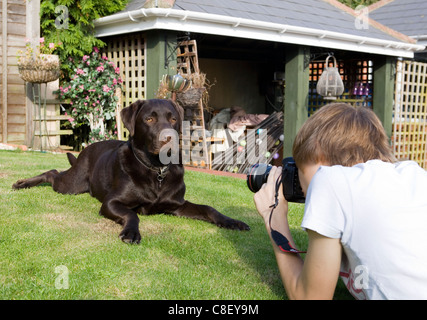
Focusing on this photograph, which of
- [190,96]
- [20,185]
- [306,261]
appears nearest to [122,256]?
[306,261]

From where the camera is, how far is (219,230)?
3.47 meters

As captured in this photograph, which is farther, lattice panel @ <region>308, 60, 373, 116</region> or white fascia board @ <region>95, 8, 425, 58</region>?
lattice panel @ <region>308, 60, 373, 116</region>

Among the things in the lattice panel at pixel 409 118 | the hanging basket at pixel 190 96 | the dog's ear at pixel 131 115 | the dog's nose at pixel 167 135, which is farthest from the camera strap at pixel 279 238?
the lattice panel at pixel 409 118

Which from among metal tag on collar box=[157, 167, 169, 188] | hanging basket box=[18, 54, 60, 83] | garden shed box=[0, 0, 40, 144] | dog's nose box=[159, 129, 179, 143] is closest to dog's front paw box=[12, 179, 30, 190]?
metal tag on collar box=[157, 167, 169, 188]

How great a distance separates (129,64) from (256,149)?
2962 millimetres

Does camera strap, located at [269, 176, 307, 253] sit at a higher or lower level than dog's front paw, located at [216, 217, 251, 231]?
higher

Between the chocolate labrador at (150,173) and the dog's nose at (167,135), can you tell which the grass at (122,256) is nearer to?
the chocolate labrador at (150,173)

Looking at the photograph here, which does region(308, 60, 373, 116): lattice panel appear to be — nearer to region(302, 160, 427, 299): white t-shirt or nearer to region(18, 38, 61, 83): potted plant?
region(18, 38, 61, 83): potted plant

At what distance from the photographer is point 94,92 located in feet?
27.7

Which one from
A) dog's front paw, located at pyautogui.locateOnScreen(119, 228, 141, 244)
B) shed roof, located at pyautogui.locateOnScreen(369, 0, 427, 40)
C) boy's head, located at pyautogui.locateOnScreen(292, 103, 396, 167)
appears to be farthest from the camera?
shed roof, located at pyautogui.locateOnScreen(369, 0, 427, 40)

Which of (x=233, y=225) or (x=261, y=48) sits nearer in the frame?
(x=233, y=225)

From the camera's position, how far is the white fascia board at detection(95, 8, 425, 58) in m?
7.44

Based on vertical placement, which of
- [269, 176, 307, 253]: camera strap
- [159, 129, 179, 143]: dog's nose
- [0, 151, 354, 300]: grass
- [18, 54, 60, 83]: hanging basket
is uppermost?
[18, 54, 60, 83]: hanging basket

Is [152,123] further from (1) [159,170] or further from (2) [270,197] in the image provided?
(2) [270,197]
